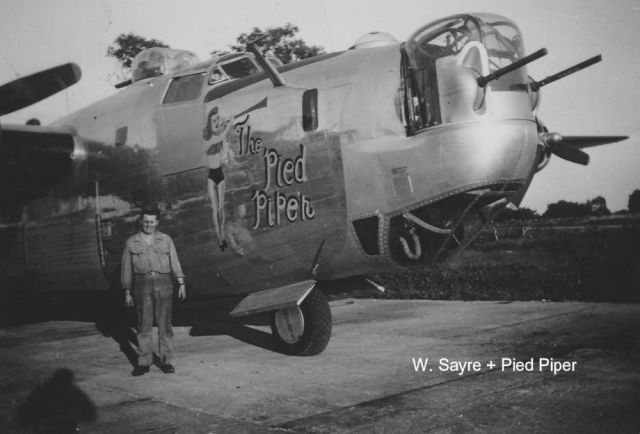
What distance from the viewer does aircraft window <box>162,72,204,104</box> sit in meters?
8.10

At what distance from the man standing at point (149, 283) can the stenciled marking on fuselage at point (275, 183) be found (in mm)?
1120

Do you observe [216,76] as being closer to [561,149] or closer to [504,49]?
[504,49]

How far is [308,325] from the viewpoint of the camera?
24.2ft

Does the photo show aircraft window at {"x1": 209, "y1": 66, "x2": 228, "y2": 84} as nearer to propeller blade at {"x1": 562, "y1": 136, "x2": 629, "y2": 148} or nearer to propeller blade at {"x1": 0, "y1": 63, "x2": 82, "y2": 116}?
propeller blade at {"x1": 0, "y1": 63, "x2": 82, "y2": 116}

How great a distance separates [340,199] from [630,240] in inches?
670

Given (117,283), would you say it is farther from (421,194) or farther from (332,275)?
(421,194)

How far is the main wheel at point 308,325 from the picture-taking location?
729 cm

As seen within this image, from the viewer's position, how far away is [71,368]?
25.0 ft

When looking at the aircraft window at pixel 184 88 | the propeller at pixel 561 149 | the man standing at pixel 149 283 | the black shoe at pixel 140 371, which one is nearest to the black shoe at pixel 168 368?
the man standing at pixel 149 283

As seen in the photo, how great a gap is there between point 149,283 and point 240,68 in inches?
129

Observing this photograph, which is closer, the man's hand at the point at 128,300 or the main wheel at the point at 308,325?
the man's hand at the point at 128,300

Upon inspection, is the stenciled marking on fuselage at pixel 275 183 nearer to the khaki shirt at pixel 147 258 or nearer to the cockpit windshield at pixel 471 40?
the khaki shirt at pixel 147 258

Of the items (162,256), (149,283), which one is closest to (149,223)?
(162,256)

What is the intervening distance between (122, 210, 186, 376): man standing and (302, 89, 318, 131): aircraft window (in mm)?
2072
